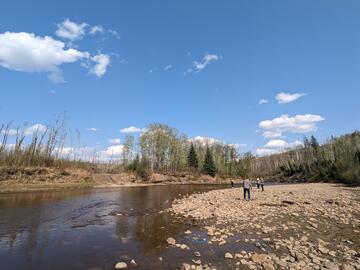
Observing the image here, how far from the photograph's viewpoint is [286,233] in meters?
12.8

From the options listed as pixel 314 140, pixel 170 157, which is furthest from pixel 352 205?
pixel 314 140

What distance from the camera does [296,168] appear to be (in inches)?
3885

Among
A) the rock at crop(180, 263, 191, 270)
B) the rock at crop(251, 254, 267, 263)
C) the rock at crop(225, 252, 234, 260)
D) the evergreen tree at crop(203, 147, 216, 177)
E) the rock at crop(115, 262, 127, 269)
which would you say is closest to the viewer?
the rock at crop(180, 263, 191, 270)

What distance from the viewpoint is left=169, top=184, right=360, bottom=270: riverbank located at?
354 inches

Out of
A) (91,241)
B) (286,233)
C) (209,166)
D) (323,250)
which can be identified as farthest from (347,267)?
(209,166)

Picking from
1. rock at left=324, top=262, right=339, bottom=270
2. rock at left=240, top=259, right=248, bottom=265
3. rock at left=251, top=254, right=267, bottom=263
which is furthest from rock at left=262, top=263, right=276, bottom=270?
rock at left=324, top=262, right=339, bottom=270

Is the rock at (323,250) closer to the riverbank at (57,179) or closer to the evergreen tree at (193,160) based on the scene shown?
the riverbank at (57,179)

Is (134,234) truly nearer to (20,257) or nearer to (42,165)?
(20,257)

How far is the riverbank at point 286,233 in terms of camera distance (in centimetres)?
900

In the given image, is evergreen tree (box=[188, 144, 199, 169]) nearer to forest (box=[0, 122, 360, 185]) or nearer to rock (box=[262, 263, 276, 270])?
forest (box=[0, 122, 360, 185])

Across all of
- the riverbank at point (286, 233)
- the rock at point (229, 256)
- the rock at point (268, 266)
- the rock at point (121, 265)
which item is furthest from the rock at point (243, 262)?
the rock at point (121, 265)

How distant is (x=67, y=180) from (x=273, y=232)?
49587mm

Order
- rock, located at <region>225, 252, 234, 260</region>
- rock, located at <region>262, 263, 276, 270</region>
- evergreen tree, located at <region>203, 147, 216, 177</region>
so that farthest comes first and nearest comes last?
1. evergreen tree, located at <region>203, 147, 216, 177</region>
2. rock, located at <region>225, 252, 234, 260</region>
3. rock, located at <region>262, 263, 276, 270</region>

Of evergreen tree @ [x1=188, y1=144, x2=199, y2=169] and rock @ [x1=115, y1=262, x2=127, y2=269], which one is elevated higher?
evergreen tree @ [x1=188, y1=144, x2=199, y2=169]
